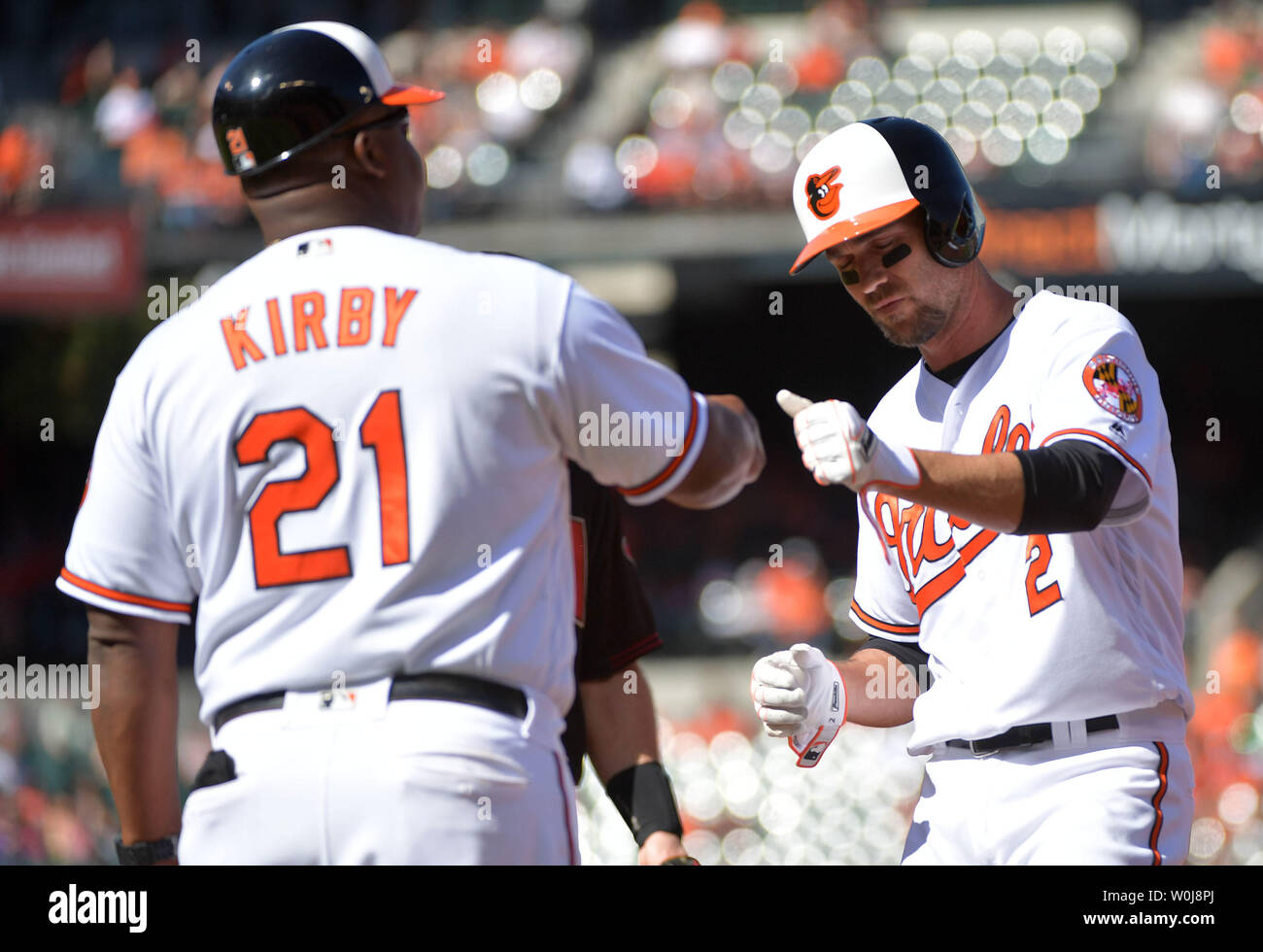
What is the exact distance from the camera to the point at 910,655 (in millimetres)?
3342

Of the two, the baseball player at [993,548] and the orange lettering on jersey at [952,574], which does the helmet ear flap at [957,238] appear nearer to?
the baseball player at [993,548]

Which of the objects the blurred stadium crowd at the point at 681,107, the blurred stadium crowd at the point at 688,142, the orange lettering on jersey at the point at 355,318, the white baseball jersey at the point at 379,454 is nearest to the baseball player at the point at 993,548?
the white baseball jersey at the point at 379,454

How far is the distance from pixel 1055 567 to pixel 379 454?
4.57 feet

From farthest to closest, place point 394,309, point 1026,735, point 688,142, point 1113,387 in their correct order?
point 688,142, point 1026,735, point 1113,387, point 394,309

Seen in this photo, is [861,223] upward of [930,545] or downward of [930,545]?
upward

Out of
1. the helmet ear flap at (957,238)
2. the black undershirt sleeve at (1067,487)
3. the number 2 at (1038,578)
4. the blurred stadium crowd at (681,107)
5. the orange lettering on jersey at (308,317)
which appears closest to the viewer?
the orange lettering on jersey at (308,317)

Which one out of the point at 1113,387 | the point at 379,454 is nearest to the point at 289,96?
the point at 379,454

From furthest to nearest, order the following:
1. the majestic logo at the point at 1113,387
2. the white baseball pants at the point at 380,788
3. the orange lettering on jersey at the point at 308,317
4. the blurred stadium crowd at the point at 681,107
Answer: the blurred stadium crowd at the point at 681,107 < the majestic logo at the point at 1113,387 < the orange lettering on jersey at the point at 308,317 < the white baseball pants at the point at 380,788

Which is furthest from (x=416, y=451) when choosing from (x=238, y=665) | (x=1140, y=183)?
(x=1140, y=183)

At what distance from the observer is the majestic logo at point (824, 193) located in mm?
3162

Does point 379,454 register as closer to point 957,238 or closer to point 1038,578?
point 1038,578

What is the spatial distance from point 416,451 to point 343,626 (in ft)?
0.85

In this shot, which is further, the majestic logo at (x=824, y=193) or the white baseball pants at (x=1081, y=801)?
the majestic logo at (x=824, y=193)

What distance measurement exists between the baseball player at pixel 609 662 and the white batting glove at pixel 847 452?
0.65 meters
